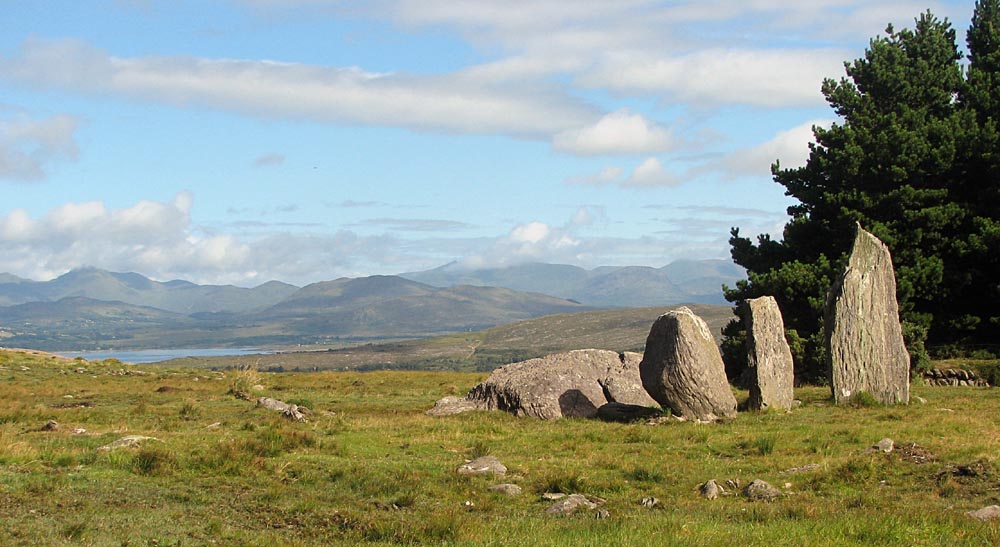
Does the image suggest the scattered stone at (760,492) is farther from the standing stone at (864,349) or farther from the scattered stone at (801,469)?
the standing stone at (864,349)

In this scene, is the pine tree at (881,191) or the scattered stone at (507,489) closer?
the scattered stone at (507,489)

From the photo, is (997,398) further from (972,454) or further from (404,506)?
(404,506)

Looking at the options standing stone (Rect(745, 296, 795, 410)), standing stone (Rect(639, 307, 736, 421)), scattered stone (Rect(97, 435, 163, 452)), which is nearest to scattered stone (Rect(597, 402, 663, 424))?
standing stone (Rect(639, 307, 736, 421))

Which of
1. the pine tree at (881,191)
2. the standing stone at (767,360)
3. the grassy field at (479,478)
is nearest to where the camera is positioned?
the grassy field at (479,478)

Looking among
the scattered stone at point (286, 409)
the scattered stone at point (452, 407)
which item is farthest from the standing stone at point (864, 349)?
the scattered stone at point (286, 409)

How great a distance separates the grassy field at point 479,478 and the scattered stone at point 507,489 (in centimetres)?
14

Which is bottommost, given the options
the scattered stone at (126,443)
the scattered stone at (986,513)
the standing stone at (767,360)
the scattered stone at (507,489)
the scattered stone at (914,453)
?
the scattered stone at (507,489)

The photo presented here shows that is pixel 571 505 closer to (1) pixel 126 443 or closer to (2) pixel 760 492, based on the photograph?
(2) pixel 760 492

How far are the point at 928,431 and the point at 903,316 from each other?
23451mm

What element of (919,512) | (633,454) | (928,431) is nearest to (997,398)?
(928,431)

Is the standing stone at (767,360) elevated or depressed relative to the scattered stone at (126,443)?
elevated

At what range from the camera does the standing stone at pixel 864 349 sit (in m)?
26.7

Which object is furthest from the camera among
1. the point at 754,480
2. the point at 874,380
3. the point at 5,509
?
the point at 874,380

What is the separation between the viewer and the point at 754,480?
51.6 ft
